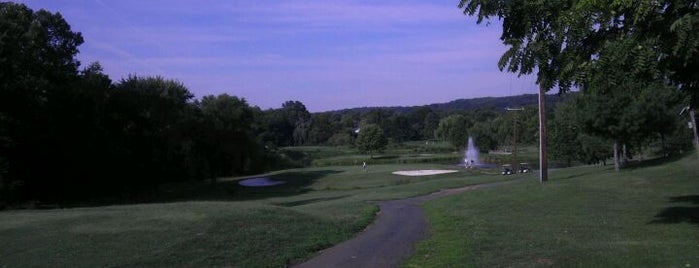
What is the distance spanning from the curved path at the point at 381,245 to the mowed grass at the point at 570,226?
442 millimetres

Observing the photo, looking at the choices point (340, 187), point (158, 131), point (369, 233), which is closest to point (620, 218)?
point (369, 233)

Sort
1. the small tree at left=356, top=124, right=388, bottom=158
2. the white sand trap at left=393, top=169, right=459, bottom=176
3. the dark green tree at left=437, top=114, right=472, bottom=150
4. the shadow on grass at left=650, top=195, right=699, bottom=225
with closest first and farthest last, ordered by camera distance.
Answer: the shadow on grass at left=650, top=195, right=699, bottom=225
the white sand trap at left=393, top=169, right=459, bottom=176
the small tree at left=356, top=124, right=388, bottom=158
the dark green tree at left=437, top=114, right=472, bottom=150

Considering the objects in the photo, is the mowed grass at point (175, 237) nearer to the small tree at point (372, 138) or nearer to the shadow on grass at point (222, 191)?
the shadow on grass at point (222, 191)

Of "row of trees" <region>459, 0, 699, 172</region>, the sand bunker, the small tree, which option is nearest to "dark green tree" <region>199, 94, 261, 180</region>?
the sand bunker

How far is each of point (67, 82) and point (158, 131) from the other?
7.31 m

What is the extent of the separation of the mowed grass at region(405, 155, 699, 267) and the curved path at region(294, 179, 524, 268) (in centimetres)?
44

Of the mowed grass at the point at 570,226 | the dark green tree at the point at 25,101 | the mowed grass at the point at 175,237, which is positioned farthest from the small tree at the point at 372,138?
the mowed grass at the point at 175,237

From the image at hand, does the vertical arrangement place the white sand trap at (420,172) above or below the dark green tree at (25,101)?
below

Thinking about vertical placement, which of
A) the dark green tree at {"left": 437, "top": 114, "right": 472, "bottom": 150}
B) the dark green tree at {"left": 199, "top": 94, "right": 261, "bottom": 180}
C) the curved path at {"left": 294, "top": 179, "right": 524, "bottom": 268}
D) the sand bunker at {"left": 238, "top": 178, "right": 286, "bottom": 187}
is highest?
the dark green tree at {"left": 437, "top": 114, "right": 472, "bottom": 150}

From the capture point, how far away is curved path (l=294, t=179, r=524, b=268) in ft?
42.6

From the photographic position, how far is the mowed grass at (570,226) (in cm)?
1178

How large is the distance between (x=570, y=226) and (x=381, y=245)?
5.13 meters

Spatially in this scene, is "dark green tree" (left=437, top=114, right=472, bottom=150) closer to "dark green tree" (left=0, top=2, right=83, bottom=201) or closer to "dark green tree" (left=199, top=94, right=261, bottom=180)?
"dark green tree" (left=199, top=94, right=261, bottom=180)

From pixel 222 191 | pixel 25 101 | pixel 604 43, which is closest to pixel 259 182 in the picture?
pixel 222 191
